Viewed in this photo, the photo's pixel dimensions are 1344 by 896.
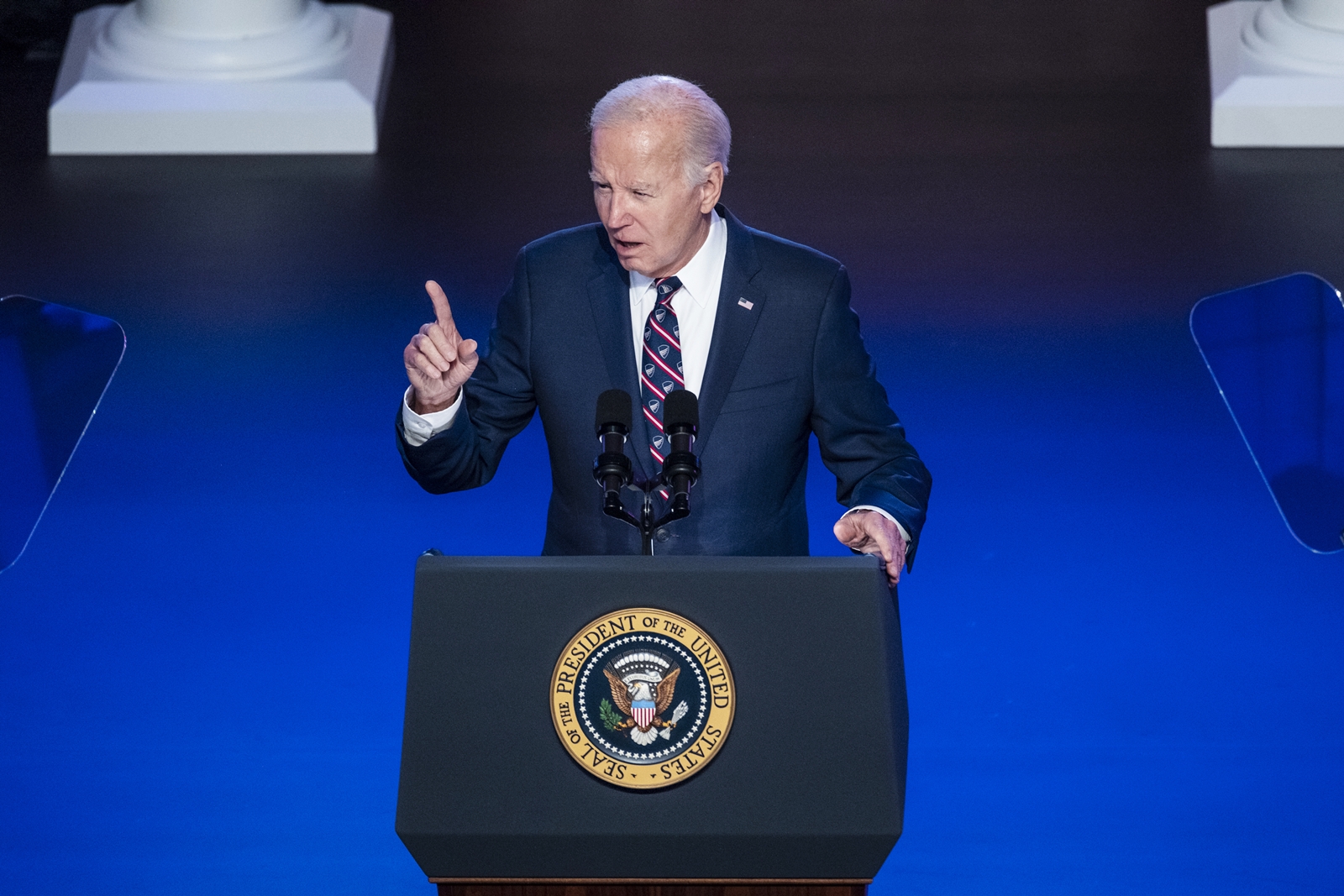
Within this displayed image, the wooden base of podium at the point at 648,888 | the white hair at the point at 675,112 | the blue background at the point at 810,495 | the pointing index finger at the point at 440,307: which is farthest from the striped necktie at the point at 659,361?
the blue background at the point at 810,495

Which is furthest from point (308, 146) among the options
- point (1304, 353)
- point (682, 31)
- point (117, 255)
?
point (1304, 353)

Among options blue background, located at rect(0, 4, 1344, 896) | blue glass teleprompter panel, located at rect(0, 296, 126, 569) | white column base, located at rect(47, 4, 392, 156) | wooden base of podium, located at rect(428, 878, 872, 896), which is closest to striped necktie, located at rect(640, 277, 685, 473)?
wooden base of podium, located at rect(428, 878, 872, 896)

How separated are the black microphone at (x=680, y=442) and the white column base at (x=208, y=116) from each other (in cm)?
530

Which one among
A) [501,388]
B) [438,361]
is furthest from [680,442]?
[501,388]

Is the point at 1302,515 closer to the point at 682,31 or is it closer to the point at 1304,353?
the point at 1304,353

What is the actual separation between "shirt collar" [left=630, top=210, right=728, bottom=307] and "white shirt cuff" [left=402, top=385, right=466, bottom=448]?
36 cm

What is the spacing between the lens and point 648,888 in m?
2.10

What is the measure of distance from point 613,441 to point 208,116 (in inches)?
213

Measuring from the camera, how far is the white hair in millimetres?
2584

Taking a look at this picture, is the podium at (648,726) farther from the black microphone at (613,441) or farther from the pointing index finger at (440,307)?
the pointing index finger at (440,307)

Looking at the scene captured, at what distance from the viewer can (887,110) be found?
7.77 m

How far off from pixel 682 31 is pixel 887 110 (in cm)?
126

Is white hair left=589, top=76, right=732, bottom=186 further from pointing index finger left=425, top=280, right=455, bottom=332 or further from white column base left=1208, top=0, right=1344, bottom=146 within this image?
white column base left=1208, top=0, right=1344, bottom=146

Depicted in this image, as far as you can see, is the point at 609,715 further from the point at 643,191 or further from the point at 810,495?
the point at 810,495
